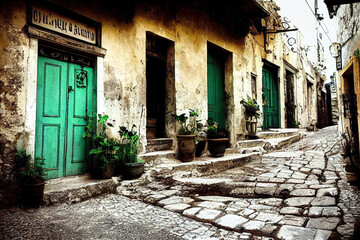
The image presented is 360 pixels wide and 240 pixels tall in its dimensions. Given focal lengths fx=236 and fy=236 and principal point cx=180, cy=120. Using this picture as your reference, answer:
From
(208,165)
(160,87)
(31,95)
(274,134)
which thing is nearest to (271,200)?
(208,165)

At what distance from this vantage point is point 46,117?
11.5 ft

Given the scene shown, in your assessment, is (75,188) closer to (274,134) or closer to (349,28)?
(349,28)

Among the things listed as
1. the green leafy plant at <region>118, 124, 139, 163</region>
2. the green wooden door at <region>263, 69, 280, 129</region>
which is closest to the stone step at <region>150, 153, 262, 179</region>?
the green leafy plant at <region>118, 124, 139, 163</region>

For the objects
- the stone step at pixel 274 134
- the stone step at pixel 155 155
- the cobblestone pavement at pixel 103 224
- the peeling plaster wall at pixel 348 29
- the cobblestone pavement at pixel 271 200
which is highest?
the peeling plaster wall at pixel 348 29

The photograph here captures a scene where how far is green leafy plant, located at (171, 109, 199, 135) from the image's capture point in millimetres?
5246

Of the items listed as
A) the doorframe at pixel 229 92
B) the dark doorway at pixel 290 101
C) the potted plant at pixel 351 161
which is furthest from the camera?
the dark doorway at pixel 290 101

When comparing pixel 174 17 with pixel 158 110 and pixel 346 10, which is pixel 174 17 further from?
pixel 346 10

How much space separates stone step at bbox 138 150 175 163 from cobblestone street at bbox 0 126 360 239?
0.51 metres

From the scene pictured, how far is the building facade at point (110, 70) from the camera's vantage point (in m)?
3.09

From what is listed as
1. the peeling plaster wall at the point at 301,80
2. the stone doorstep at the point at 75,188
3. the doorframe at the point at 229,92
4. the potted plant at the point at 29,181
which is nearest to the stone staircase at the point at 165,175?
the stone doorstep at the point at 75,188

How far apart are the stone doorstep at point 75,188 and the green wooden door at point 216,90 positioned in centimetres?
407

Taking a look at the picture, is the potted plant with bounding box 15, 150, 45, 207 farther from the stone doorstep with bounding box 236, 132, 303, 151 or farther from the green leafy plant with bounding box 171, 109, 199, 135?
the stone doorstep with bounding box 236, 132, 303, 151

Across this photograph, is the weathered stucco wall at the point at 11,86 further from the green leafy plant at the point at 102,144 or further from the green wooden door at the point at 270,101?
the green wooden door at the point at 270,101

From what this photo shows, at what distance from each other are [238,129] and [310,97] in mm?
9579
